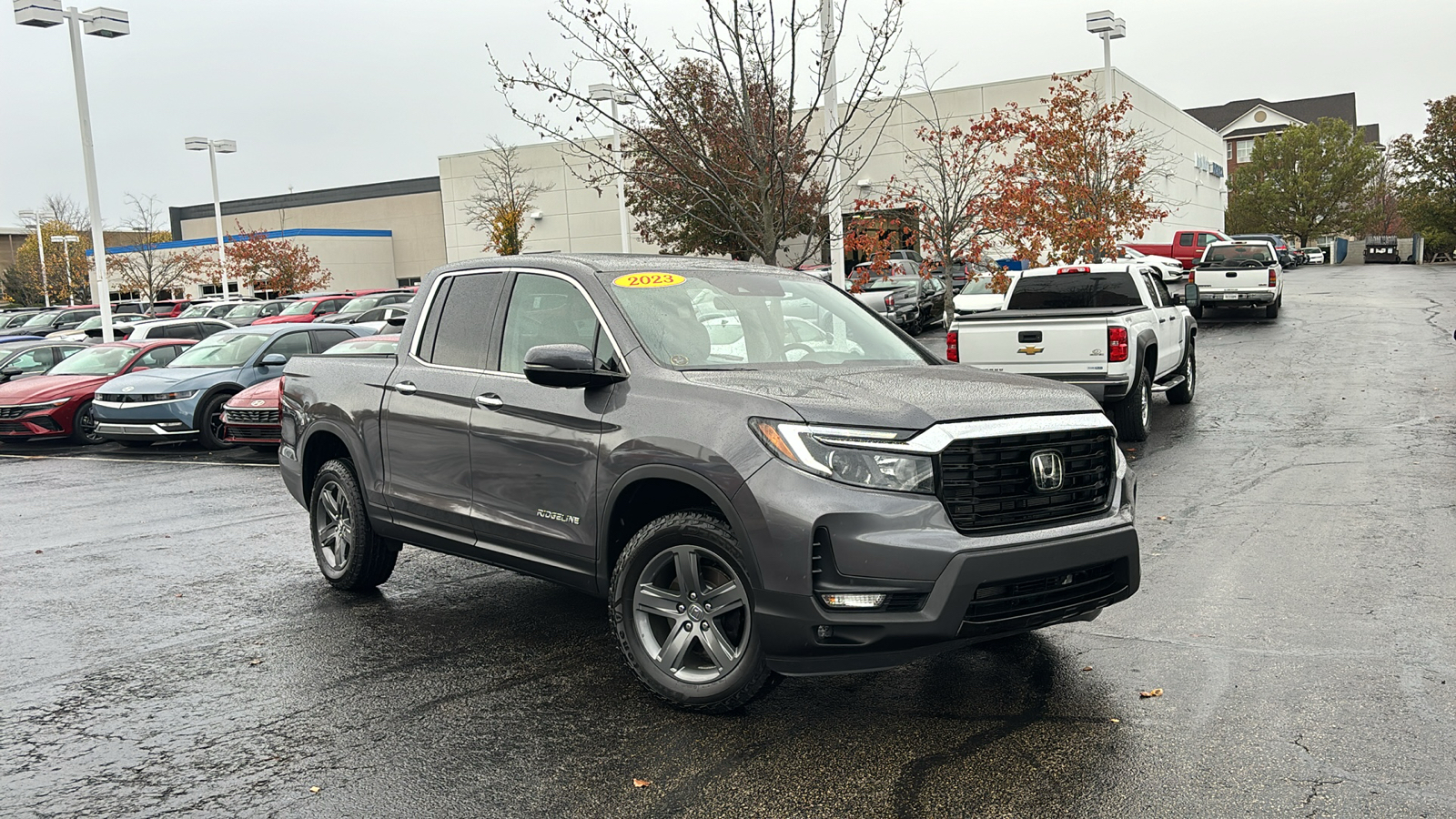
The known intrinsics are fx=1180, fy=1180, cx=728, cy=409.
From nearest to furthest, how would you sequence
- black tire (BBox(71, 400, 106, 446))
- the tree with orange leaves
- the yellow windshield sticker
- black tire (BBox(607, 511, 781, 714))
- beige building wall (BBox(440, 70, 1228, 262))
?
black tire (BBox(607, 511, 781, 714)), the yellow windshield sticker, black tire (BBox(71, 400, 106, 446)), the tree with orange leaves, beige building wall (BBox(440, 70, 1228, 262))

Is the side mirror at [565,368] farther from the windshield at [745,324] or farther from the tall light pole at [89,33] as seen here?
the tall light pole at [89,33]

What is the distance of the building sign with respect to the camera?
54.7m

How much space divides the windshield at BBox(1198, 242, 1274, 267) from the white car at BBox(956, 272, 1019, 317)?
17.3 ft

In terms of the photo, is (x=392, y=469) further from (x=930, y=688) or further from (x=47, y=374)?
(x=47, y=374)

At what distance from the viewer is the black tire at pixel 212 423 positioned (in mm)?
16172

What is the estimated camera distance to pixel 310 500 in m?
7.50

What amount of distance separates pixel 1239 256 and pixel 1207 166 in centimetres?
3193

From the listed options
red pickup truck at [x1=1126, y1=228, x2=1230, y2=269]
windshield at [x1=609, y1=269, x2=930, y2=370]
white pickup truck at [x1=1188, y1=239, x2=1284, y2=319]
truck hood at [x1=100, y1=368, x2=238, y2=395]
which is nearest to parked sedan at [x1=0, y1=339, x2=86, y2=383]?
truck hood at [x1=100, y1=368, x2=238, y2=395]

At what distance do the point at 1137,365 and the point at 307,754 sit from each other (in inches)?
373

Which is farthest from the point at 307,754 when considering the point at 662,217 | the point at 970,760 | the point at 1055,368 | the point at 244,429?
the point at 662,217

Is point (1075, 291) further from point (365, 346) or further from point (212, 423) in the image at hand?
point (212, 423)

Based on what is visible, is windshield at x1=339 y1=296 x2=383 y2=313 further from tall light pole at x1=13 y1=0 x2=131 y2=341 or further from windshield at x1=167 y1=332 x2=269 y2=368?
windshield at x1=167 y1=332 x2=269 y2=368

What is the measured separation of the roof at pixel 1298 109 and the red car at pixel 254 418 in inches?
4129

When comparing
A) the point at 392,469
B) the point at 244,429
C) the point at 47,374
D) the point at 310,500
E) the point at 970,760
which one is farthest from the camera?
the point at 47,374
